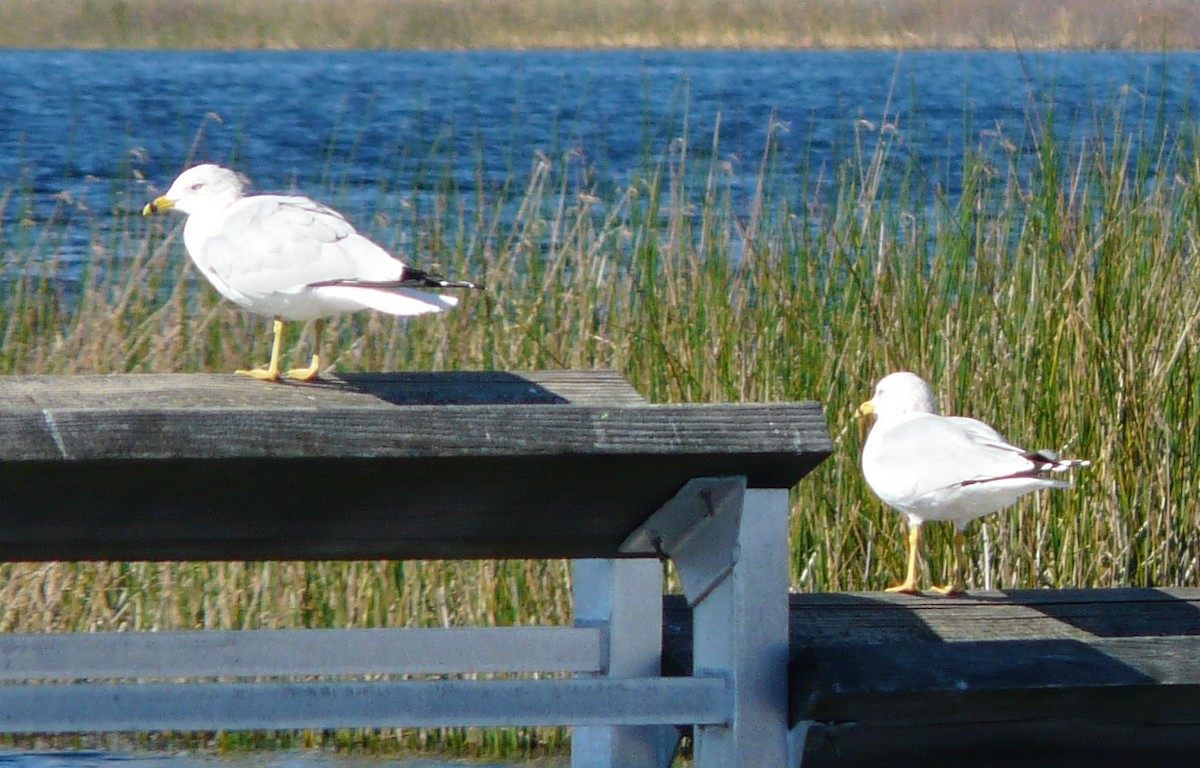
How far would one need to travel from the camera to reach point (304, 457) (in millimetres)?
1447

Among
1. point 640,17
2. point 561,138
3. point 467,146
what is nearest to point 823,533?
point 467,146

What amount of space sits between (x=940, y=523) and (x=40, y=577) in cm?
212

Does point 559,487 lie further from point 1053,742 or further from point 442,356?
point 442,356

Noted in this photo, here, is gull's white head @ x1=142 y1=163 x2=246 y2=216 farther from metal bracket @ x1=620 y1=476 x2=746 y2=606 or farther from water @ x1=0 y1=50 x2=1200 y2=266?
→ water @ x1=0 y1=50 x2=1200 y2=266

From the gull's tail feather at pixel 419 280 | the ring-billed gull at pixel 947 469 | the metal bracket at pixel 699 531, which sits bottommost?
the ring-billed gull at pixel 947 469

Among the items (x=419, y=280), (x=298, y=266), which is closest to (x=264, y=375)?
(x=298, y=266)

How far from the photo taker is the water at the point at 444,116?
23.1ft

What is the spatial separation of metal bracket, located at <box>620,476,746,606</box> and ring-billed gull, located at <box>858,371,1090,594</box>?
0.87 m

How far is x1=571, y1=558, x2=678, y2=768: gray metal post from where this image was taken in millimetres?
2045

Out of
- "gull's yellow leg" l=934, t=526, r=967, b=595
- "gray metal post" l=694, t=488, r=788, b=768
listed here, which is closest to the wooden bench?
"gray metal post" l=694, t=488, r=788, b=768

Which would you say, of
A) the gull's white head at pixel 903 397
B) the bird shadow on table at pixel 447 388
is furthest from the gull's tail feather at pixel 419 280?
the gull's white head at pixel 903 397

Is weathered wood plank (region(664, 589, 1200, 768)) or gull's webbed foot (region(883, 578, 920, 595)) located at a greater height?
weathered wood plank (region(664, 589, 1200, 768))

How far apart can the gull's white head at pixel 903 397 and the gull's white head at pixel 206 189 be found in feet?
4.07

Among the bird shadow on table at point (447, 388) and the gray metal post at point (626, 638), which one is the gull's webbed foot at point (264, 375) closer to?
the bird shadow on table at point (447, 388)
